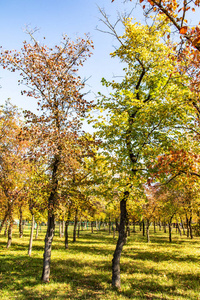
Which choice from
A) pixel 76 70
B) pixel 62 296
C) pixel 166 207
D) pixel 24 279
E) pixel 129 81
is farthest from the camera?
pixel 166 207

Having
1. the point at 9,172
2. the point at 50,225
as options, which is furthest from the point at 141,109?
the point at 9,172

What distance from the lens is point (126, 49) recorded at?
38.0 ft

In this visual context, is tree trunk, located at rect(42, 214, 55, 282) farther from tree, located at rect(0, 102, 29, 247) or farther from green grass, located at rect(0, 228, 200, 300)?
tree, located at rect(0, 102, 29, 247)

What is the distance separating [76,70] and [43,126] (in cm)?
414

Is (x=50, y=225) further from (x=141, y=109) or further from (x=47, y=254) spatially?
(x=141, y=109)

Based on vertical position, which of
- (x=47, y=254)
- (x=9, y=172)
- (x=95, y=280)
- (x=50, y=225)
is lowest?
(x=95, y=280)

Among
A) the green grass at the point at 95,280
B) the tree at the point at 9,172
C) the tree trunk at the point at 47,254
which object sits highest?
the tree at the point at 9,172

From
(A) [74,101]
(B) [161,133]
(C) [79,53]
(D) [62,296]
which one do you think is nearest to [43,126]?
(A) [74,101]

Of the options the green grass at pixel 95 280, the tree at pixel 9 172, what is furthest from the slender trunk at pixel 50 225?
the tree at pixel 9 172

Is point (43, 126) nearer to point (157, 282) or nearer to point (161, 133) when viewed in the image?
point (161, 133)

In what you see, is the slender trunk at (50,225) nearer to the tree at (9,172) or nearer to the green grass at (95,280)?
the green grass at (95,280)

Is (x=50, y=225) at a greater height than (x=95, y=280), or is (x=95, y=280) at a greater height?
(x=50, y=225)

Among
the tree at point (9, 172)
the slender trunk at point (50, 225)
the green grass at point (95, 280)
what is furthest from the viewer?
the tree at point (9, 172)

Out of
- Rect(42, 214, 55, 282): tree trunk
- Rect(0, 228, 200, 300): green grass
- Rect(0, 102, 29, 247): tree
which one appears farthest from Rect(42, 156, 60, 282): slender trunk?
Rect(0, 102, 29, 247): tree
